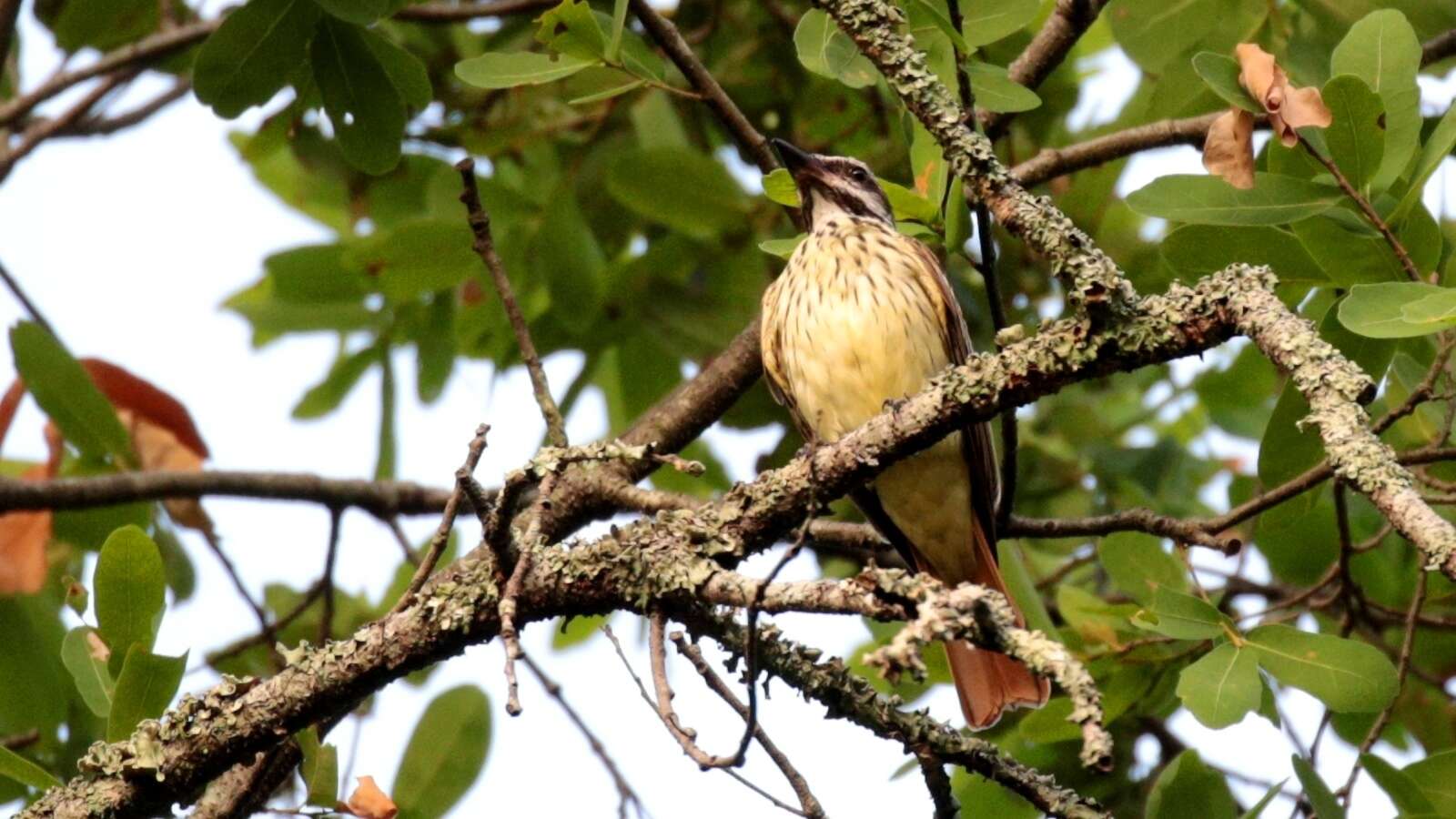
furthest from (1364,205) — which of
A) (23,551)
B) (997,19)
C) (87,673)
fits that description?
(23,551)

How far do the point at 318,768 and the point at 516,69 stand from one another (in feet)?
4.69

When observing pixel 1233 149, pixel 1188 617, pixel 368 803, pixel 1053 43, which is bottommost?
pixel 1188 617

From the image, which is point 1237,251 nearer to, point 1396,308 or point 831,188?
point 1396,308

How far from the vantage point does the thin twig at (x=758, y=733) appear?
230cm

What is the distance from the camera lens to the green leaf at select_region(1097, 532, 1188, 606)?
356 cm

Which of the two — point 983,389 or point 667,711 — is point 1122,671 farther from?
point 667,711

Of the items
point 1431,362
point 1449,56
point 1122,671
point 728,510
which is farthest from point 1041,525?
point 1449,56

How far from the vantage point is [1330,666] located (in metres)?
2.64

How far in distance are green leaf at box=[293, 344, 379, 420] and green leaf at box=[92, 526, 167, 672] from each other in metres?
2.37

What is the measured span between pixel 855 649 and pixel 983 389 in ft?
8.70

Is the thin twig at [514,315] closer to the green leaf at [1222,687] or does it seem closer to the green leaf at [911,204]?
the green leaf at [911,204]

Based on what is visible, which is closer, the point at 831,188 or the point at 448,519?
the point at 448,519

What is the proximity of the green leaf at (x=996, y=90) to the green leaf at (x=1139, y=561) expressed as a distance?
3.46 feet

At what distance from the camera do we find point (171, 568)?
15.0ft
